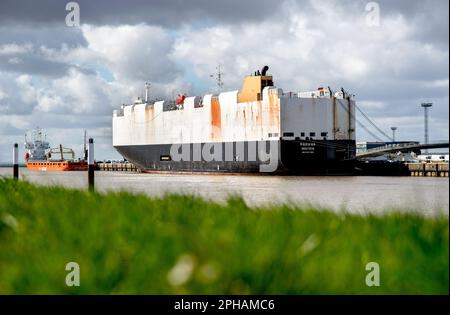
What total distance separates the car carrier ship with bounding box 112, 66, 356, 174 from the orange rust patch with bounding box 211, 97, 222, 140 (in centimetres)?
9

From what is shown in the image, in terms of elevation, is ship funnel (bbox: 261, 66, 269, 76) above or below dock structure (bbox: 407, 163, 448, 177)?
above

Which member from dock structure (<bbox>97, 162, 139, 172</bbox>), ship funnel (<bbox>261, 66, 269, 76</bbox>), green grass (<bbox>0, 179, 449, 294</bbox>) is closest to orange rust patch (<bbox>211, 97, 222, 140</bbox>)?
ship funnel (<bbox>261, 66, 269, 76</bbox>)

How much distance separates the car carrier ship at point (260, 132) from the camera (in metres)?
50.7

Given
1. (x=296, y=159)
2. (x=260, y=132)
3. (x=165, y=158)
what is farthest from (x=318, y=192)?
(x=165, y=158)

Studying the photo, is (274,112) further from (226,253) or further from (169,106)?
(226,253)

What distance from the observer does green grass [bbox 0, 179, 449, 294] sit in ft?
15.6

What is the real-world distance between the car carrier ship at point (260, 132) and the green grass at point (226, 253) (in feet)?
141

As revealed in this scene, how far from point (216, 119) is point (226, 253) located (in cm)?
5320

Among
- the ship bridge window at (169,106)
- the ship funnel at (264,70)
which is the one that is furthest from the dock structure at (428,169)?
the ship bridge window at (169,106)

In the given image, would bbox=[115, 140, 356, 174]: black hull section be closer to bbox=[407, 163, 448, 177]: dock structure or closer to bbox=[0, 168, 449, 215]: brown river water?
bbox=[0, 168, 449, 215]: brown river water

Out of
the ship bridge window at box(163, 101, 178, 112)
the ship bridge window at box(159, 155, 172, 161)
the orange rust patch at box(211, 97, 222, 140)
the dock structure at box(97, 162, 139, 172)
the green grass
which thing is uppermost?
the ship bridge window at box(163, 101, 178, 112)

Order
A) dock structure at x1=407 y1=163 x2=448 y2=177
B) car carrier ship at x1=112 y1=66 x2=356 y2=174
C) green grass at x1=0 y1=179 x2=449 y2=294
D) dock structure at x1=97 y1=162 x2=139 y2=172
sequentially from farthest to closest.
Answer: dock structure at x1=97 y1=162 x2=139 y2=172, dock structure at x1=407 y1=163 x2=448 y2=177, car carrier ship at x1=112 y1=66 x2=356 y2=174, green grass at x1=0 y1=179 x2=449 y2=294

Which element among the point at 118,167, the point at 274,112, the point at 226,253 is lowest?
the point at 118,167

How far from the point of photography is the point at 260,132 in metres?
52.9
